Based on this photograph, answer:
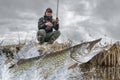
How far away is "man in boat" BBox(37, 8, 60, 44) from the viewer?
47.7ft

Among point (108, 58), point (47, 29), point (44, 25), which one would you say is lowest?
point (108, 58)

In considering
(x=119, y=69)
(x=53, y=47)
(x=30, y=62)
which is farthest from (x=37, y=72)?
(x=53, y=47)

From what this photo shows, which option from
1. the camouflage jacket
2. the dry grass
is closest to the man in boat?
the camouflage jacket

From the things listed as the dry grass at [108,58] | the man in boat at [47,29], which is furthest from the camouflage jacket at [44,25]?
the dry grass at [108,58]

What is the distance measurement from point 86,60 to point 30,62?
1291mm

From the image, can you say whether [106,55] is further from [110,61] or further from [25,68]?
[25,68]

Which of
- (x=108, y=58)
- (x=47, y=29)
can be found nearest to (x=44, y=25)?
(x=47, y=29)

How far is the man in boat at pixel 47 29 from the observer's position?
14.5m

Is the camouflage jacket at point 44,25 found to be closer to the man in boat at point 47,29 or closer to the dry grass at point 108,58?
the man in boat at point 47,29

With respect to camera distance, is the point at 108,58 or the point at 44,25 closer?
the point at 108,58

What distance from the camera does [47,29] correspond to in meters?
14.8

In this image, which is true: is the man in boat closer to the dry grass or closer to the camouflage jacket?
the camouflage jacket

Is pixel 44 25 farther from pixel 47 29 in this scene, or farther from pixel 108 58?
pixel 108 58

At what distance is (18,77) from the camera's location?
10.8 meters
